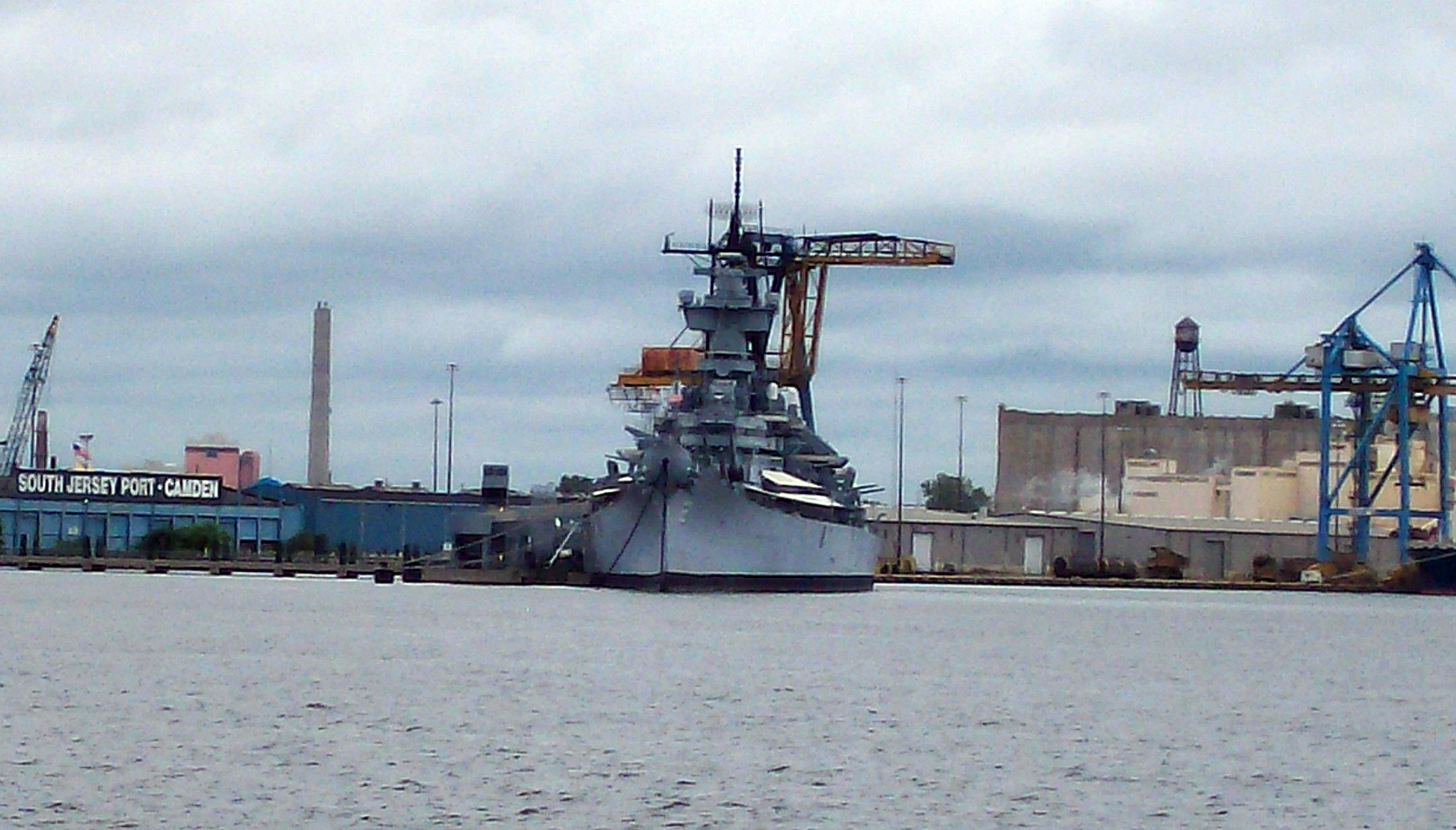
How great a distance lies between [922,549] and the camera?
496 ft

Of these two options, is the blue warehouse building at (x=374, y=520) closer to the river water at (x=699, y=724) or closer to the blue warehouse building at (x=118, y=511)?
the blue warehouse building at (x=118, y=511)

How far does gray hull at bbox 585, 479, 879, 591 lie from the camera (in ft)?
311

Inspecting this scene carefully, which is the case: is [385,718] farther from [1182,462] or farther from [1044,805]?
[1182,462]

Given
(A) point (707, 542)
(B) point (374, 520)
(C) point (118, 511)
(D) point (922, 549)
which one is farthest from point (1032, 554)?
(A) point (707, 542)

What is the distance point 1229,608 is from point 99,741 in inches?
3134

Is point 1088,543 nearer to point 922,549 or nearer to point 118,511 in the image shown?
point 922,549

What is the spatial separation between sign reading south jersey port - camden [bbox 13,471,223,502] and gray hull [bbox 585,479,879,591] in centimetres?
5799

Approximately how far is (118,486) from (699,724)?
4524 inches

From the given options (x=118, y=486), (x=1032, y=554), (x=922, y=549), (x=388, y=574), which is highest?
(x=118, y=486)

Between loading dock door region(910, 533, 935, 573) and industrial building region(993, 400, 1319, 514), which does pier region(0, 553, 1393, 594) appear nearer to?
loading dock door region(910, 533, 935, 573)

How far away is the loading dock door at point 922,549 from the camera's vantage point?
150375mm

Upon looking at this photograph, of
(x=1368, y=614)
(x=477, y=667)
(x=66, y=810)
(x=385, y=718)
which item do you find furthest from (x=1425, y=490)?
(x=66, y=810)

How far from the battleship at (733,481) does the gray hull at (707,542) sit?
59 mm

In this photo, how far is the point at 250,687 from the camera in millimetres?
50312
